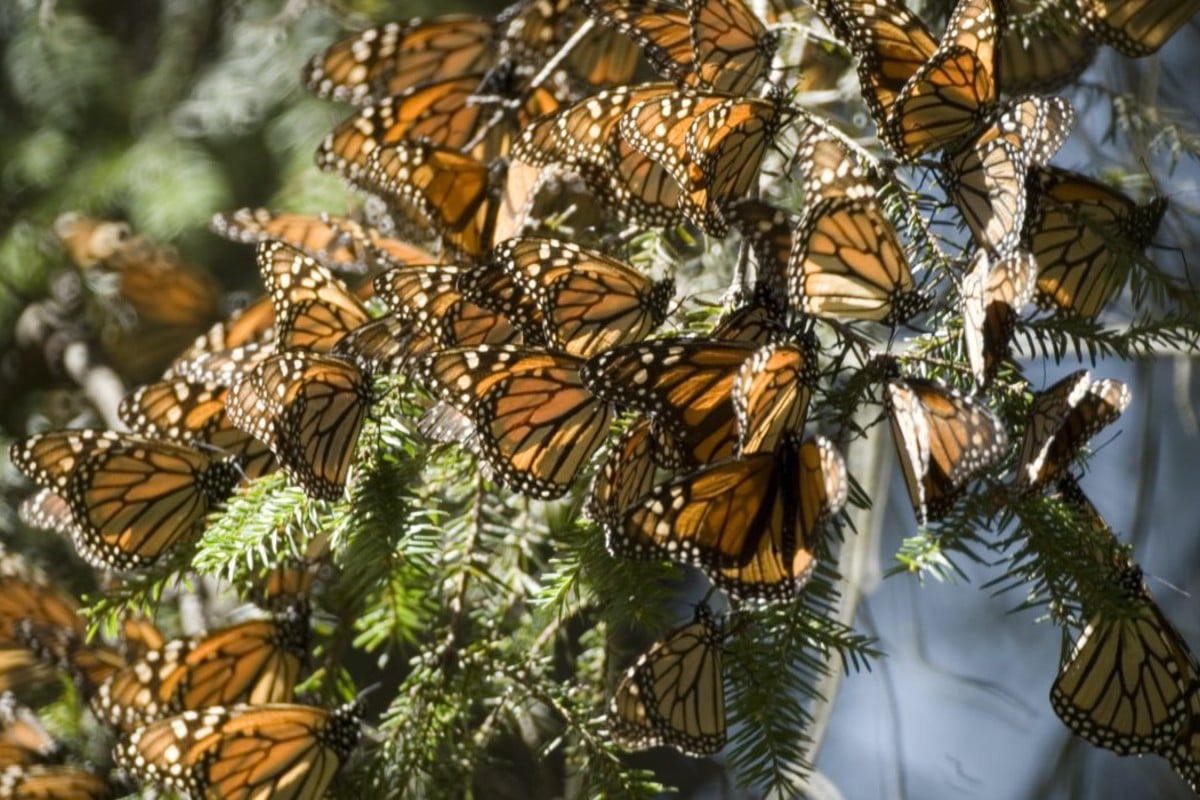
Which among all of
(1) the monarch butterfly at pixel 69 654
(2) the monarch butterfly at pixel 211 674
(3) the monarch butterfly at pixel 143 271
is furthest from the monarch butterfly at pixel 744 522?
(3) the monarch butterfly at pixel 143 271

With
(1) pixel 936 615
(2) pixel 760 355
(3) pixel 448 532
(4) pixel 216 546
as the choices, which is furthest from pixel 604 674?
(1) pixel 936 615

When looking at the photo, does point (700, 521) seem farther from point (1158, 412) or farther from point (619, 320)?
point (1158, 412)

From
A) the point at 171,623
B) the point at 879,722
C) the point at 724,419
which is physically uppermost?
the point at 724,419

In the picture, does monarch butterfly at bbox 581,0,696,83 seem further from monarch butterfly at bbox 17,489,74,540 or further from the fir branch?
monarch butterfly at bbox 17,489,74,540

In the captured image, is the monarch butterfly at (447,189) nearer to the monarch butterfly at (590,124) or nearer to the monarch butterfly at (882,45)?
the monarch butterfly at (590,124)

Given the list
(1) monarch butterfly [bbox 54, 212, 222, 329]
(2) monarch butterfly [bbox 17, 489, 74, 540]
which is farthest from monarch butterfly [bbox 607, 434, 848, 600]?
(1) monarch butterfly [bbox 54, 212, 222, 329]

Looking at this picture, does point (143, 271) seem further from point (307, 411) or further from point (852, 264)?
point (852, 264)

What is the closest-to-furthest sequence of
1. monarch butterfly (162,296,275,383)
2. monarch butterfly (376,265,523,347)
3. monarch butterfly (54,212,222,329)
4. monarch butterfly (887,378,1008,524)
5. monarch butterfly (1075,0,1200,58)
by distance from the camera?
monarch butterfly (887,378,1008,524) → monarch butterfly (376,265,523,347) → monarch butterfly (1075,0,1200,58) → monarch butterfly (162,296,275,383) → monarch butterfly (54,212,222,329)

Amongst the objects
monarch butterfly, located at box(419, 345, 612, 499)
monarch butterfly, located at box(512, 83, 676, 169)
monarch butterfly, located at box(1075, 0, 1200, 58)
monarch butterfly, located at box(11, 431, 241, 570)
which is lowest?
monarch butterfly, located at box(11, 431, 241, 570)
